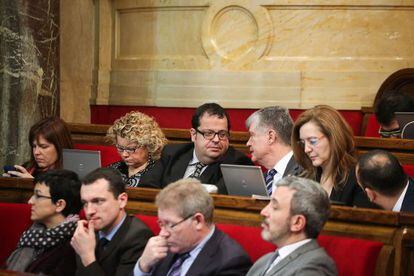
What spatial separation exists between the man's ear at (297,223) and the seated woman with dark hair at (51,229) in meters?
1.20

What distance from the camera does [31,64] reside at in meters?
6.77

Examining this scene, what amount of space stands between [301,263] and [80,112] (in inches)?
207

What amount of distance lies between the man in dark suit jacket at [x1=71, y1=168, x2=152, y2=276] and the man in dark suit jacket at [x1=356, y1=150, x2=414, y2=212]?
943 mm

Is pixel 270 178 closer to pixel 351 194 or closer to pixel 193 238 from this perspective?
pixel 351 194

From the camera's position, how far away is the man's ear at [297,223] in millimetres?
3193

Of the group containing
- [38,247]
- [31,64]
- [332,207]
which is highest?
[31,64]

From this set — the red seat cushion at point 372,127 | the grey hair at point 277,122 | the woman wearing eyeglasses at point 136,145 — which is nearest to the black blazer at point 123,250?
the grey hair at point 277,122

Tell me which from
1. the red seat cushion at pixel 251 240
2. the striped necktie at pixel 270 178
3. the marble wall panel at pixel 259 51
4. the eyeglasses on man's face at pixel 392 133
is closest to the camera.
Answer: the red seat cushion at pixel 251 240

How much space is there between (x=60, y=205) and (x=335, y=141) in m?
1.28

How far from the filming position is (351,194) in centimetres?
406

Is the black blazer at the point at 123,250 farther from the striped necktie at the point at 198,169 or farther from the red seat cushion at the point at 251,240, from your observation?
the striped necktie at the point at 198,169

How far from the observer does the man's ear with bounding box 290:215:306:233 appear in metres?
3.19

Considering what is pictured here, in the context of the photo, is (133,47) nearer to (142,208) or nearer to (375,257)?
(142,208)

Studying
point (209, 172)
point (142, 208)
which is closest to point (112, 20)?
point (209, 172)
